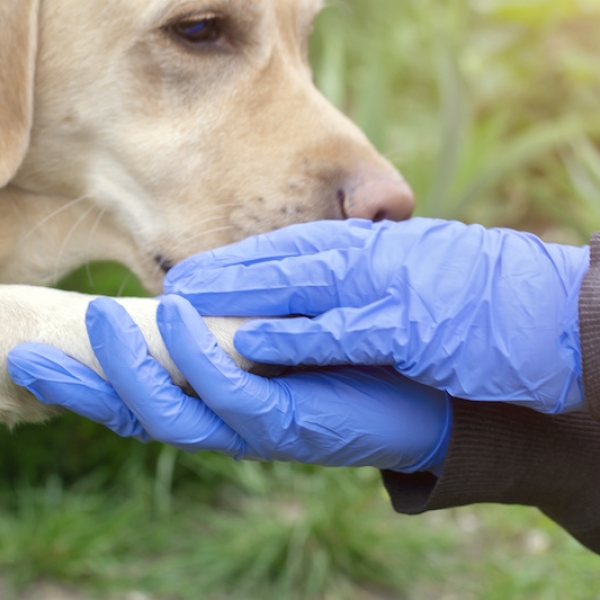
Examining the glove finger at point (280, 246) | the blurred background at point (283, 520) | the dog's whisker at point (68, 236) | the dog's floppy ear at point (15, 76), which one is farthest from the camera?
the blurred background at point (283, 520)

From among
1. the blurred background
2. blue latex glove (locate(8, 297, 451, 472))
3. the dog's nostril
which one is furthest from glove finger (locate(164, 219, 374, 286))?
the blurred background

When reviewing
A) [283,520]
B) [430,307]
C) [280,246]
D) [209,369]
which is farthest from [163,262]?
[283,520]

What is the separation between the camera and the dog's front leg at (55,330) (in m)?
1.34

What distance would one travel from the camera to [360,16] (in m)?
4.62

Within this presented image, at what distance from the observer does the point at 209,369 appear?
127 cm

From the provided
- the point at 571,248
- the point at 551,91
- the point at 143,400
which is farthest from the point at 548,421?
the point at 551,91

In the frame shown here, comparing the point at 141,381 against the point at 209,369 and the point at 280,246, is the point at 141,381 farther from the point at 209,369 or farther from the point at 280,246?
the point at 280,246

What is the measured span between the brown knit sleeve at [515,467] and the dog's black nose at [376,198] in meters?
0.43

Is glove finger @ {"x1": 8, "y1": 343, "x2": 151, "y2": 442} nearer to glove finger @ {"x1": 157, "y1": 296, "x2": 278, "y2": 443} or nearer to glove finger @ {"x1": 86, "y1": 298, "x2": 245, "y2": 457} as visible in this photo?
glove finger @ {"x1": 86, "y1": 298, "x2": 245, "y2": 457}

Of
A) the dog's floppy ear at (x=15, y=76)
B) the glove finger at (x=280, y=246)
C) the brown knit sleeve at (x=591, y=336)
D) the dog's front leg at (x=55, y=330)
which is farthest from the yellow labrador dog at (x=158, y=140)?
the brown knit sleeve at (x=591, y=336)

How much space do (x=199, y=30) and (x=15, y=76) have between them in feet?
1.34

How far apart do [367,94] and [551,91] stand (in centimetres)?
184

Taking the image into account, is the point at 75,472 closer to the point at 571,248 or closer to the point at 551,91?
the point at 571,248

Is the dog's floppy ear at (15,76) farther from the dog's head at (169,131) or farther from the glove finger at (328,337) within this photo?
the glove finger at (328,337)
